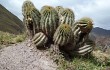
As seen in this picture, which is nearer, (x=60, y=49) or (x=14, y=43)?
(x=60, y=49)

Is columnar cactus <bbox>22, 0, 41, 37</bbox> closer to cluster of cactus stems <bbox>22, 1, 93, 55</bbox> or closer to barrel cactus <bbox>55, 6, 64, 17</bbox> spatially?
cluster of cactus stems <bbox>22, 1, 93, 55</bbox>

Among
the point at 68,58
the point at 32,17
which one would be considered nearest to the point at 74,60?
the point at 68,58

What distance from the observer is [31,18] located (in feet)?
45.9

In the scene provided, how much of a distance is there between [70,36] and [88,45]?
3.78 feet

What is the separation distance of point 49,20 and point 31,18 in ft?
2.38

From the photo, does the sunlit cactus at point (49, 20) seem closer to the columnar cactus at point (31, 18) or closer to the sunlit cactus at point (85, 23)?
the columnar cactus at point (31, 18)

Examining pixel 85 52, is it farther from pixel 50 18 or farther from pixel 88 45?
pixel 50 18

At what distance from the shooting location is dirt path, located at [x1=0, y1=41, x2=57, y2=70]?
12656 millimetres

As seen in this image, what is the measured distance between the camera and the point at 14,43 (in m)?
15.2

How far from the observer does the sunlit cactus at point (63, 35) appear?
13.1m

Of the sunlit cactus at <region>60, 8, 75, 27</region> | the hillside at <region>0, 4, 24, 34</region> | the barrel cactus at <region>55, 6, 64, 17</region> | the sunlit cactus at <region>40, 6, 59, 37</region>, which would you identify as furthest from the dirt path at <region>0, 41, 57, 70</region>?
the hillside at <region>0, 4, 24, 34</region>

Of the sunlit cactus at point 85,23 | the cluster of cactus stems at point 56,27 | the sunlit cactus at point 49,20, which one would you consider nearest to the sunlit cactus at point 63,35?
the cluster of cactus stems at point 56,27

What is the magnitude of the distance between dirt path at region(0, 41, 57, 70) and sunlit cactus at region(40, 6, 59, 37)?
2.72ft

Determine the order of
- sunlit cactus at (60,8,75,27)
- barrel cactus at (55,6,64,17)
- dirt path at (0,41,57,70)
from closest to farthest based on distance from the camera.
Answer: dirt path at (0,41,57,70) → sunlit cactus at (60,8,75,27) → barrel cactus at (55,6,64,17)
